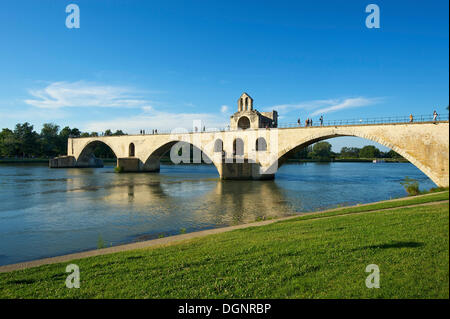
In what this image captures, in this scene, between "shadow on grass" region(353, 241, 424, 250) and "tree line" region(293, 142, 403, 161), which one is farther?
"tree line" region(293, 142, 403, 161)

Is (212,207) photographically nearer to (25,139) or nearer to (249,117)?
(249,117)

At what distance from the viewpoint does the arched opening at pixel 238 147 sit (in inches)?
1564

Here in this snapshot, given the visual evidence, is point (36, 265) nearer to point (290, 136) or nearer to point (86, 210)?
point (86, 210)

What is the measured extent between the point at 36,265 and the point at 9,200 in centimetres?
1815

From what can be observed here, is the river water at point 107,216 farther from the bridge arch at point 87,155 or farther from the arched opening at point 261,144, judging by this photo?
the bridge arch at point 87,155

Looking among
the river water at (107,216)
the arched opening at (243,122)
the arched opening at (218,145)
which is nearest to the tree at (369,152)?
the arched opening at (243,122)

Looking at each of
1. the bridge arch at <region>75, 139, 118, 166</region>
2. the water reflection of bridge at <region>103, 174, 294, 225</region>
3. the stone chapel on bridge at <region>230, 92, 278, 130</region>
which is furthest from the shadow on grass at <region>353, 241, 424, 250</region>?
the bridge arch at <region>75, 139, 118, 166</region>

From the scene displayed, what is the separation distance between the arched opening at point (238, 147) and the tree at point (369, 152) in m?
101

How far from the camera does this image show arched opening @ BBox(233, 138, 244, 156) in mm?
39719

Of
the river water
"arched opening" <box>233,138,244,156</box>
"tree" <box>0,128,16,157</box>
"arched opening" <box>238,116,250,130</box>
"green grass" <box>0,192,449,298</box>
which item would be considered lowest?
the river water

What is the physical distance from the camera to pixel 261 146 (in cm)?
3766

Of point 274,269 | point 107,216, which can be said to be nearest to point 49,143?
point 107,216

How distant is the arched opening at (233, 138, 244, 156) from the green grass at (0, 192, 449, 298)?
32.6 metres

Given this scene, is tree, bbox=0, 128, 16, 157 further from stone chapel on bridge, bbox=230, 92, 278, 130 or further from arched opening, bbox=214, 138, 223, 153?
stone chapel on bridge, bbox=230, 92, 278, 130
